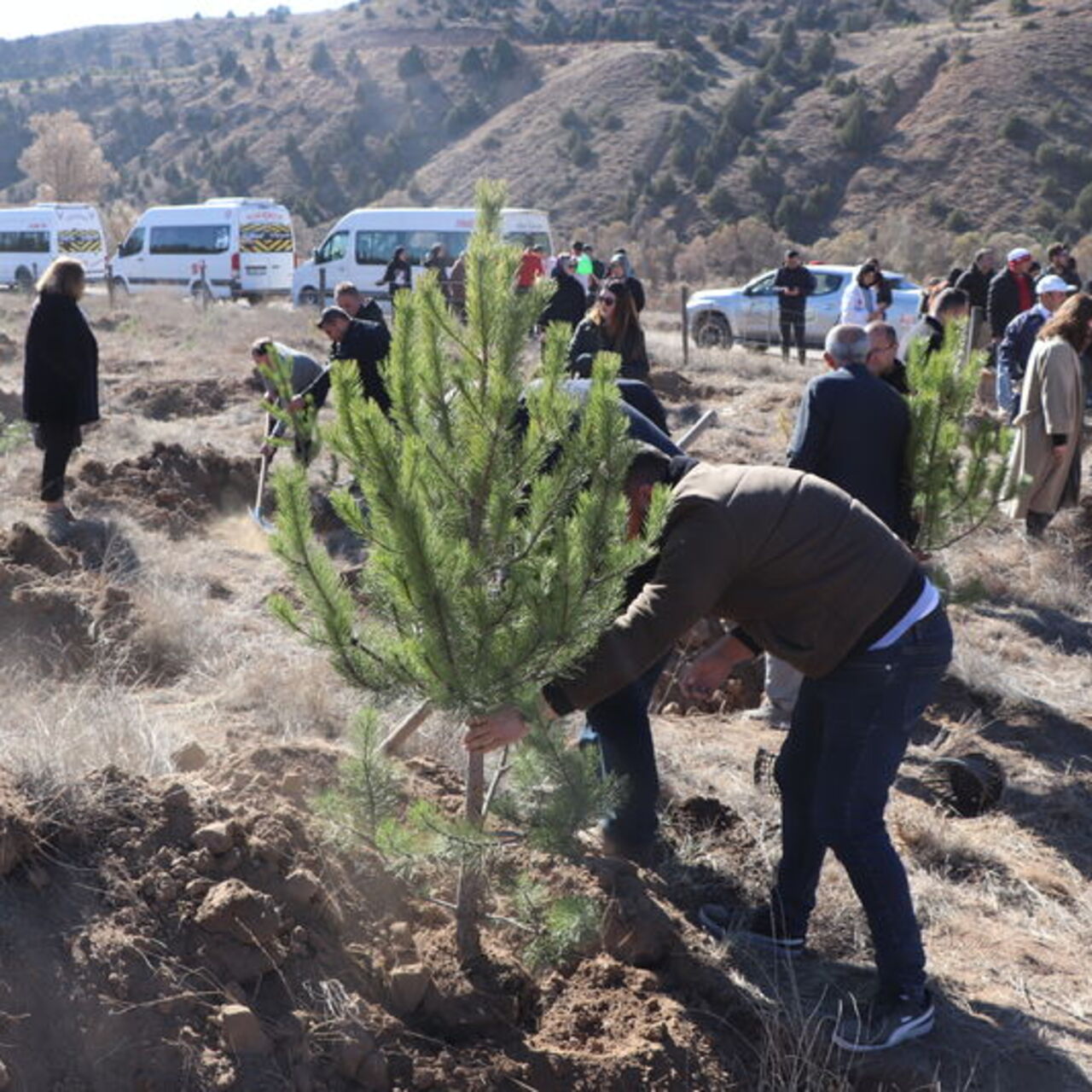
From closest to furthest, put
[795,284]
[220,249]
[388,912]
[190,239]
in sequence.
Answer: [388,912]
[795,284]
[220,249]
[190,239]

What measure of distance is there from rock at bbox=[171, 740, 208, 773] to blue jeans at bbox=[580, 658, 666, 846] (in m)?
1.23

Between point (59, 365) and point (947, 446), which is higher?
point (59, 365)

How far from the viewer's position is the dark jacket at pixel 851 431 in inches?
217

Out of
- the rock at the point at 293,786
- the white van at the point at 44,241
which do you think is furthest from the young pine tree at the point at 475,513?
the white van at the point at 44,241

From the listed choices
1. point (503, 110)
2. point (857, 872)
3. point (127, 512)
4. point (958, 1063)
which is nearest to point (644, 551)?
point (857, 872)

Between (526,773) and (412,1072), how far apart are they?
→ 75cm

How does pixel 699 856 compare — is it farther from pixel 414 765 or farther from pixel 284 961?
pixel 284 961

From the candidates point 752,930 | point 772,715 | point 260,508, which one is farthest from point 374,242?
point 752,930

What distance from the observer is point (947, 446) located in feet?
20.1

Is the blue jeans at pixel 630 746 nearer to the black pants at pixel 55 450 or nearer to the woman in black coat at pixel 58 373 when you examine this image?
the woman in black coat at pixel 58 373

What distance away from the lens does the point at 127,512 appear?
9.20 meters

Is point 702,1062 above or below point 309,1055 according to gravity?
below

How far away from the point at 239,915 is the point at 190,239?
1075 inches

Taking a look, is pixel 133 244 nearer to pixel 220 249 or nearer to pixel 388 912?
pixel 220 249
